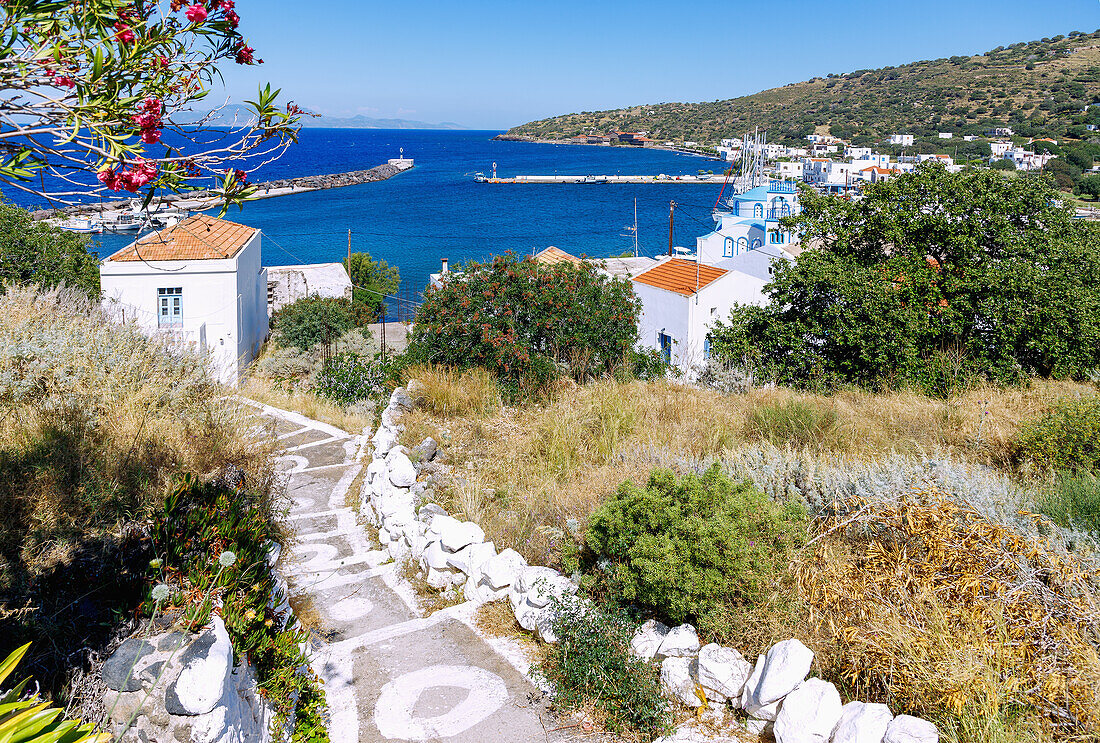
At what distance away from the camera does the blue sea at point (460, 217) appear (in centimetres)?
6969

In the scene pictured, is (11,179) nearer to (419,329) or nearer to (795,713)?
(795,713)

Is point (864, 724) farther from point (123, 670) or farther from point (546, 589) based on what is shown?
point (123, 670)

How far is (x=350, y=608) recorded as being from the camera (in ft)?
19.1

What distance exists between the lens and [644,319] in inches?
875

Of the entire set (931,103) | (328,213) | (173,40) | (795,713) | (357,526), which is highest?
(931,103)

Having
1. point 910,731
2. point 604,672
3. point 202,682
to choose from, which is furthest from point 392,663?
point 910,731

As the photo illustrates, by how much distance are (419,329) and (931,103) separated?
130 metres

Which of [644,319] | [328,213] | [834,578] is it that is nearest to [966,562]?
[834,578]

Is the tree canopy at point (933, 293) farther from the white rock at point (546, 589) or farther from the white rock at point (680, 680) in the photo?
the white rock at point (680, 680)

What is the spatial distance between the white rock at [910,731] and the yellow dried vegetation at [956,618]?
0.50ft

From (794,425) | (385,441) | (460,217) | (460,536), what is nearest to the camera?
(460,536)

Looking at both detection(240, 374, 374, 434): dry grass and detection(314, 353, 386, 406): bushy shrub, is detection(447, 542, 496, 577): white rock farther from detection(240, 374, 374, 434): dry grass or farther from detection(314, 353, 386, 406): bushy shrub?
detection(314, 353, 386, 406): bushy shrub

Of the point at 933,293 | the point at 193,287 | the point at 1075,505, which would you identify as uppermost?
the point at 933,293

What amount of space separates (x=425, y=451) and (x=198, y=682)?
4524 millimetres
